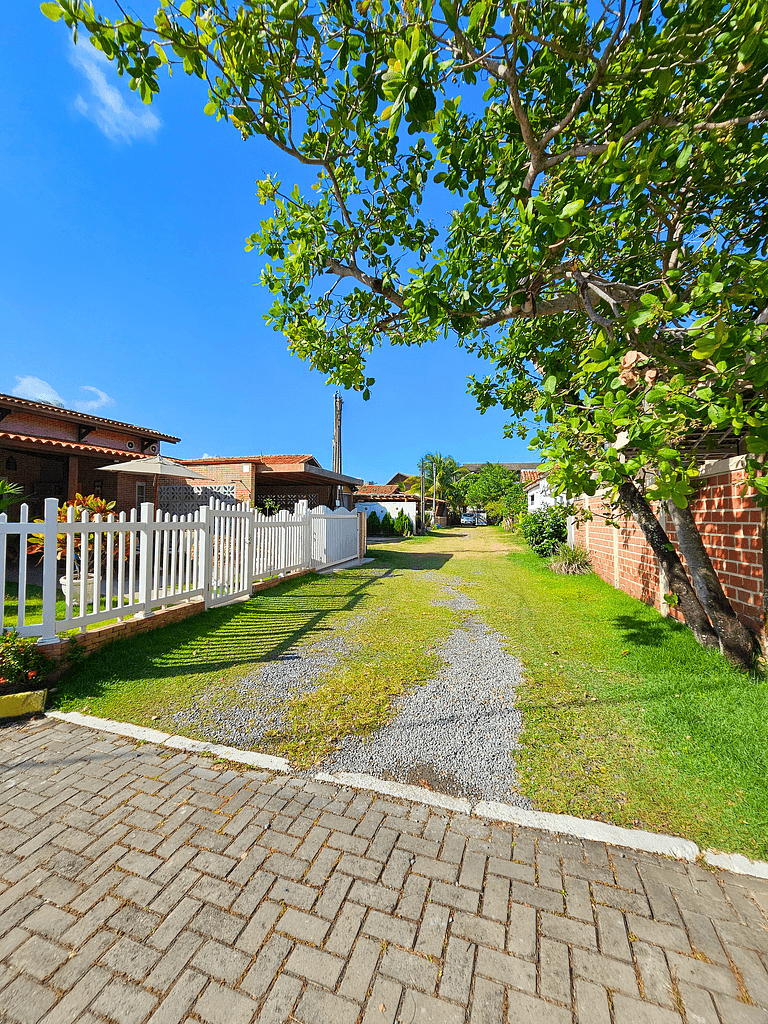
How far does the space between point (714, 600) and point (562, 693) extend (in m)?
1.73

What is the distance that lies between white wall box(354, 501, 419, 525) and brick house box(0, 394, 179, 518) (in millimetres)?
15636

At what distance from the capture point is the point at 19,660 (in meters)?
3.51

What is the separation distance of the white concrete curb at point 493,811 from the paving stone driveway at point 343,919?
73mm

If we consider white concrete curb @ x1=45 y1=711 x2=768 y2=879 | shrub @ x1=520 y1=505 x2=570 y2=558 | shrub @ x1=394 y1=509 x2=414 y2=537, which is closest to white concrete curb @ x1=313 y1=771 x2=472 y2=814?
white concrete curb @ x1=45 y1=711 x2=768 y2=879

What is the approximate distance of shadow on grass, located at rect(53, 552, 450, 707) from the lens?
3.89m

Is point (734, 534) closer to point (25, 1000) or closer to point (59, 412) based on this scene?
point (25, 1000)

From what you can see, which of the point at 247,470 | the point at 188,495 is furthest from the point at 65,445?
the point at 247,470

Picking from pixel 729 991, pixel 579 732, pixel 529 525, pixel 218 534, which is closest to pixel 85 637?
pixel 218 534

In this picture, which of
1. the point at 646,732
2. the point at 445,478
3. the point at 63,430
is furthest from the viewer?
the point at 445,478

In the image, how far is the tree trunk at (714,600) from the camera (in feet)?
12.4

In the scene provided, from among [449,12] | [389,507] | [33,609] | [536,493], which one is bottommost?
[33,609]

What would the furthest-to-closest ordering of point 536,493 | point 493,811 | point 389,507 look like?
point 389,507 → point 536,493 → point 493,811

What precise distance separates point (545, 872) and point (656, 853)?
59cm

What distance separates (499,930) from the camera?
1643mm
